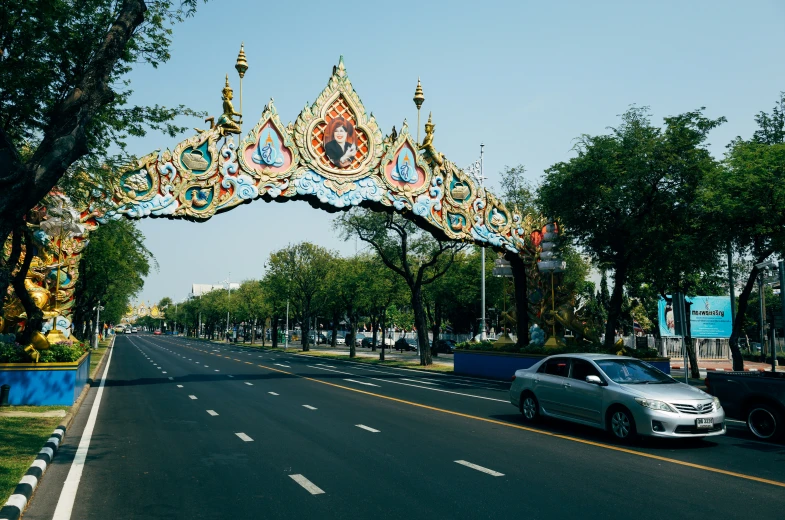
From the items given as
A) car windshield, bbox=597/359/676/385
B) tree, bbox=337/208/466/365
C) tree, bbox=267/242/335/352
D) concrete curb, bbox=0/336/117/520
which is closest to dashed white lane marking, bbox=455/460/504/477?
car windshield, bbox=597/359/676/385

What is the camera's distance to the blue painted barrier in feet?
87.1

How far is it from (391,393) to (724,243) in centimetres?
1315

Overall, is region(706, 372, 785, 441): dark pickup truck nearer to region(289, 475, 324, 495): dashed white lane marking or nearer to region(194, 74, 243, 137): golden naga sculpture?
region(289, 475, 324, 495): dashed white lane marking

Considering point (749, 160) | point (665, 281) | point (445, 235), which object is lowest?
point (665, 281)

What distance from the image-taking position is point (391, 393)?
20.0 metres

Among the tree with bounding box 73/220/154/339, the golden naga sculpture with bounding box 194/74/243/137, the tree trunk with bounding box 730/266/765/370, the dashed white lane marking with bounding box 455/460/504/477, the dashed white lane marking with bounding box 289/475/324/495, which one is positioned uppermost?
the golden naga sculpture with bounding box 194/74/243/137

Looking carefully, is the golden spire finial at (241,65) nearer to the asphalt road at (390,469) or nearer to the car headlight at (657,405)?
the asphalt road at (390,469)

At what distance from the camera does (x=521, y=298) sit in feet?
93.9

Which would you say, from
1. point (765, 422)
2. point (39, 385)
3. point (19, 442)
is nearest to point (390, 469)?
point (19, 442)

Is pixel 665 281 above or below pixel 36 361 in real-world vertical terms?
above

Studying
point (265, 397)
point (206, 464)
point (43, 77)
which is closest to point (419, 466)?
point (206, 464)

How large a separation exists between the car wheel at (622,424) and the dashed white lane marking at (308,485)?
562 cm

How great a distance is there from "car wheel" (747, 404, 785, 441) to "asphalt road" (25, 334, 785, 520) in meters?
0.37

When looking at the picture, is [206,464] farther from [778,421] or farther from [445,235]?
[445,235]
